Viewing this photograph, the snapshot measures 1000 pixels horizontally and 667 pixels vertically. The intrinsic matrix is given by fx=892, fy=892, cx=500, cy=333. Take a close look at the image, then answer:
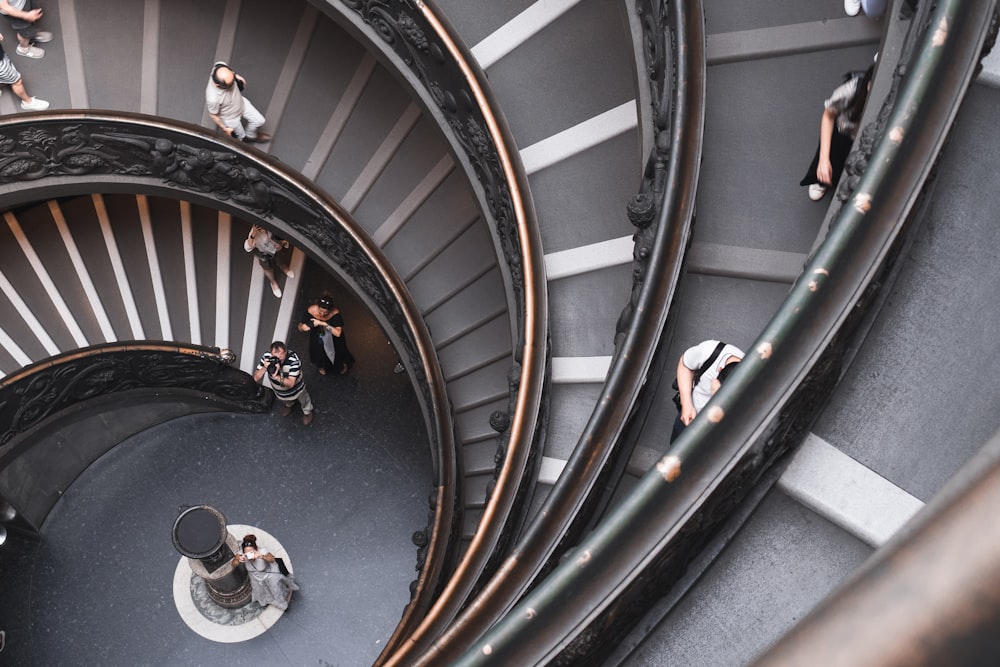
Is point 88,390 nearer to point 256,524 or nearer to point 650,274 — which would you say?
point 256,524

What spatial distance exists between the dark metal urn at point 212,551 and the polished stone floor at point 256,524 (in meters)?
0.74

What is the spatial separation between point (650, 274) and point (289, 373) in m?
8.15

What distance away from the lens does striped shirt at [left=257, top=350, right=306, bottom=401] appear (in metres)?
12.1

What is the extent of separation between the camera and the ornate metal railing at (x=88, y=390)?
41.0 feet

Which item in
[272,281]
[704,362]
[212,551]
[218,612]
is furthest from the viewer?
[272,281]

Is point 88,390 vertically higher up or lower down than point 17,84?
lower down

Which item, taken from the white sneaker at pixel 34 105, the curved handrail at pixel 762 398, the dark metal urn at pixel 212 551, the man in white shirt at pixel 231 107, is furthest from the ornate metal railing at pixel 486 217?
the white sneaker at pixel 34 105

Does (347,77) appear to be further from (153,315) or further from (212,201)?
(153,315)

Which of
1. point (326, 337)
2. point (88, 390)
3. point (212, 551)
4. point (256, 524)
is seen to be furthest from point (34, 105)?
point (256, 524)

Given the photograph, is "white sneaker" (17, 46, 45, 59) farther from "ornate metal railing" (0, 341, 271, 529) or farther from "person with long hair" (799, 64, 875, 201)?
"person with long hair" (799, 64, 875, 201)

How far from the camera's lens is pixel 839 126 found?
16.6ft

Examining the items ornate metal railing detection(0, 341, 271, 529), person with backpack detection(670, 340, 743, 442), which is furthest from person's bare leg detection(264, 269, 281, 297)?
person with backpack detection(670, 340, 743, 442)

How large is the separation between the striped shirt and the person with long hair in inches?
334

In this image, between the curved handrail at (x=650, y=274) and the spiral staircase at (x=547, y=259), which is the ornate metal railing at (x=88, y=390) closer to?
the spiral staircase at (x=547, y=259)
